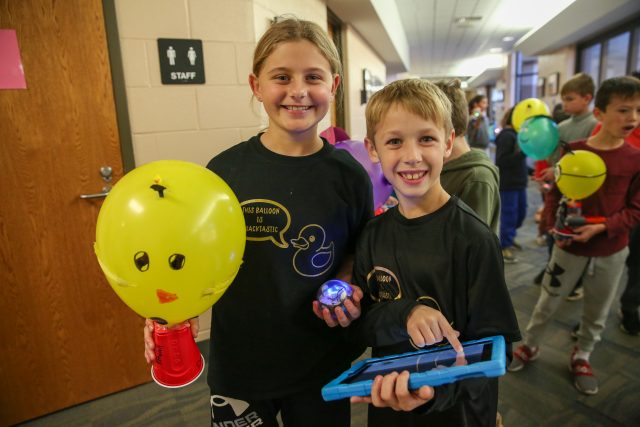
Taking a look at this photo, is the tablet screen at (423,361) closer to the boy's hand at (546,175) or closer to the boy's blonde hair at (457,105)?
the boy's blonde hair at (457,105)

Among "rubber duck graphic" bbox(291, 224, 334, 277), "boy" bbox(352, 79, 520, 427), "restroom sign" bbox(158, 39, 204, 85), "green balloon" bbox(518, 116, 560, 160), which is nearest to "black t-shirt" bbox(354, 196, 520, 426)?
"boy" bbox(352, 79, 520, 427)

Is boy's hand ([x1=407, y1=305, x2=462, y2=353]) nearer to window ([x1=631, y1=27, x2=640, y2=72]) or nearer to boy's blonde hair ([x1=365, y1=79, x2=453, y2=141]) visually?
boy's blonde hair ([x1=365, y1=79, x2=453, y2=141])

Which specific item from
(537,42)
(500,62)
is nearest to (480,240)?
(537,42)

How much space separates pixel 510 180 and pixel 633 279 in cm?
142

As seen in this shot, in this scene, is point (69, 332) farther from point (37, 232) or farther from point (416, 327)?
point (416, 327)

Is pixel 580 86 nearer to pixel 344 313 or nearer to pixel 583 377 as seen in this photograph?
pixel 583 377

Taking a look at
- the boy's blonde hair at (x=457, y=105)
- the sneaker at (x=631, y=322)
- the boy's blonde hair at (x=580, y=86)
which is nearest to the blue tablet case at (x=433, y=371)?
→ the boy's blonde hair at (x=457, y=105)

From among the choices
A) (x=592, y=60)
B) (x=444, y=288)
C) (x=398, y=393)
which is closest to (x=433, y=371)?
(x=398, y=393)

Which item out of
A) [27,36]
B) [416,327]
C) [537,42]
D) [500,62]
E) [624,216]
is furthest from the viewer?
[500,62]

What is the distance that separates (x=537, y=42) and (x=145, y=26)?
28.4ft

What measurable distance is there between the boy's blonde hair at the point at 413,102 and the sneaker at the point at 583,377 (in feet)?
5.76

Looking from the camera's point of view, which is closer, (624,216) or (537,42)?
(624,216)

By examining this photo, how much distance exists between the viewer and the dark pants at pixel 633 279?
247 cm

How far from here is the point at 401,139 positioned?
36.4 inches
